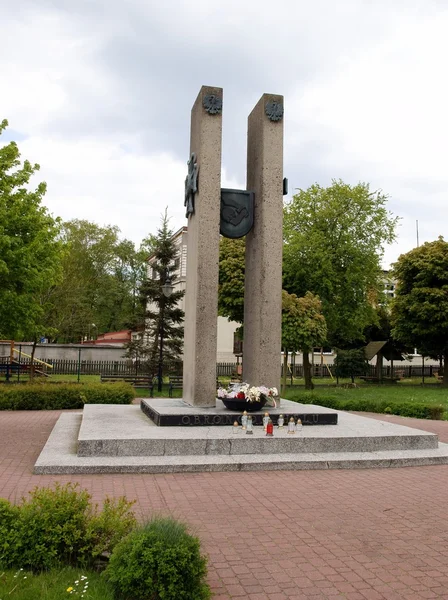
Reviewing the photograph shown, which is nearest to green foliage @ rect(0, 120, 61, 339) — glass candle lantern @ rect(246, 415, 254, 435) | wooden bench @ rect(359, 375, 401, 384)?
glass candle lantern @ rect(246, 415, 254, 435)

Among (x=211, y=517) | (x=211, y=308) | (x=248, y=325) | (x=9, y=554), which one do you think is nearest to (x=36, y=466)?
(x=211, y=517)

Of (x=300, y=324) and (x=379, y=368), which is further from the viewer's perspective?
(x=379, y=368)

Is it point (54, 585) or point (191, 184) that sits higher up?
point (191, 184)

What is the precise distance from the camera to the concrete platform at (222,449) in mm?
8969

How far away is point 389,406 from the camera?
744 inches

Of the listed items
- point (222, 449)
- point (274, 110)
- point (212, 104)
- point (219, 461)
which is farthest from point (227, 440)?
point (274, 110)

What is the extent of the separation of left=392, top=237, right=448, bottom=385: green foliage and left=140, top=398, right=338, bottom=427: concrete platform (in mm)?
22667

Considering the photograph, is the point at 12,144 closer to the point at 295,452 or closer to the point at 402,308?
the point at 295,452

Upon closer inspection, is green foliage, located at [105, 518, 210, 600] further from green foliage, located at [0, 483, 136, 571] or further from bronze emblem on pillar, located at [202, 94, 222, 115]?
bronze emblem on pillar, located at [202, 94, 222, 115]

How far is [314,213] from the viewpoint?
30812mm

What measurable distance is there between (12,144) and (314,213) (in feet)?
50.1

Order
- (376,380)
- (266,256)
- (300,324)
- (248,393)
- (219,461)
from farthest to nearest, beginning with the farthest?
1. (376,380)
2. (300,324)
3. (266,256)
4. (248,393)
5. (219,461)

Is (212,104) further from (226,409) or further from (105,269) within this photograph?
(105,269)

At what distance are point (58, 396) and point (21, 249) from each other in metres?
6.00
